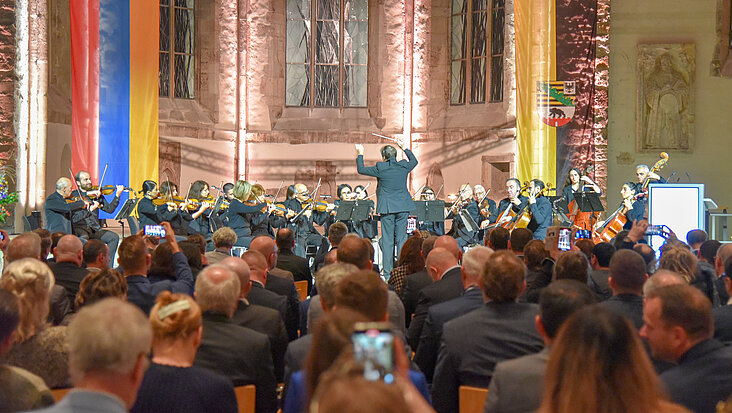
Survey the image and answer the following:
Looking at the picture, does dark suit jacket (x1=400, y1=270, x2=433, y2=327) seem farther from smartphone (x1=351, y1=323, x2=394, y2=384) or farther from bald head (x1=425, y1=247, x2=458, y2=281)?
smartphone (x1=351, y1=323, x2=394, y2=384)

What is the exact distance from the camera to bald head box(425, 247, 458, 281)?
16.5 feet

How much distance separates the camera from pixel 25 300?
3225 mm

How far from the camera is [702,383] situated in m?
2.73

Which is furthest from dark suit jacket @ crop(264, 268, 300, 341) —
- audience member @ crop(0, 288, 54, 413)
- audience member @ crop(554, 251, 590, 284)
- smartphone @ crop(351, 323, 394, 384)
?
smartphone @ crop(351, 323, 394, 384)

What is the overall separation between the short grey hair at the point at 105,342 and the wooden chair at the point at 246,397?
121cm

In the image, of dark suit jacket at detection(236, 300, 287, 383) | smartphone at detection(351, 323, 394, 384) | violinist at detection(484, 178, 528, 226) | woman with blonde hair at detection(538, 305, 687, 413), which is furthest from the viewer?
violinist at detection(484, 178, 528, 226)

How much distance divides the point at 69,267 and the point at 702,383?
12.2 ft

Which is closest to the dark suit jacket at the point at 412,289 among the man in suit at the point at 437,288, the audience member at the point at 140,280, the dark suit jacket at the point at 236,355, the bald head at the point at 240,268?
the man in suit at the point at 437,288

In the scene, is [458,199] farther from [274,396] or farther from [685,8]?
[274,396]

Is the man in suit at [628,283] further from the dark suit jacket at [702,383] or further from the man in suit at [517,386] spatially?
the man in suit at [517,386]

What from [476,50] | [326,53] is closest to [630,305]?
[476,50]

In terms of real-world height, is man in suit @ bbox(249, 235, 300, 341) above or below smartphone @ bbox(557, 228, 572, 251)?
below

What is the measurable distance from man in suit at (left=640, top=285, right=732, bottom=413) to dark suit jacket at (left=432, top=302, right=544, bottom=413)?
751 millimetres

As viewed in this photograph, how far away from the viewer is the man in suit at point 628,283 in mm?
3975
